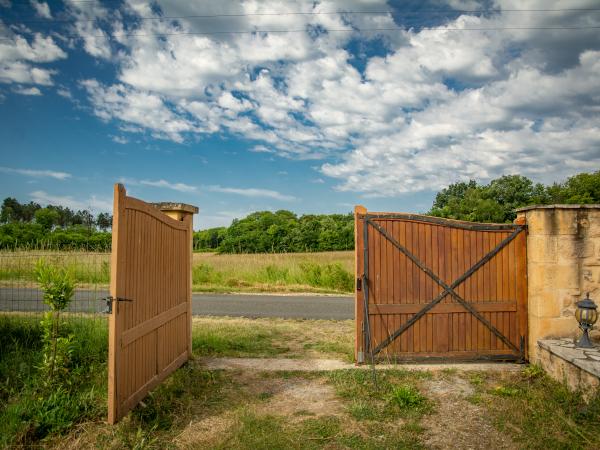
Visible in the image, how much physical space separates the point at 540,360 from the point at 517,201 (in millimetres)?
45693

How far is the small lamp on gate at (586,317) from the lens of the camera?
198 inches

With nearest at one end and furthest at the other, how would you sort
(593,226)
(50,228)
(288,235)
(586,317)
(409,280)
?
(586,317) < (593,226) < (409,280) < (50,228) < (288,235)

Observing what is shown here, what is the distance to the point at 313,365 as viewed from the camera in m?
5.90

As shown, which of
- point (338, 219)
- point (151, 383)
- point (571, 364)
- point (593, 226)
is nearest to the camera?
point (151, 383)

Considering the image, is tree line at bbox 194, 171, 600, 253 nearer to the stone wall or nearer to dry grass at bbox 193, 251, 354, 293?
dry grass at bbox 193, 251, 354, 293

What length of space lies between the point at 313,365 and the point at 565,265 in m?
3.68

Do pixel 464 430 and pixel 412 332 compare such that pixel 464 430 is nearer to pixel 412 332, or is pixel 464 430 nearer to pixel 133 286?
pixel 412 332

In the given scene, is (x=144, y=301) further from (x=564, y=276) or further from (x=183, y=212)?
(x=564, y=276)

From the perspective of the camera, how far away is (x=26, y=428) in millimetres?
3758

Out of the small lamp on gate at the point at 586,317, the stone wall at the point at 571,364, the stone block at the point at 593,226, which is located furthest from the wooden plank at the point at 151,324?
the stone block at the point at 593,226

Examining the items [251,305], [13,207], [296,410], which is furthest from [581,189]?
[13,207]

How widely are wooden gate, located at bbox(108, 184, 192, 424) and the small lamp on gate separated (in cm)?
504

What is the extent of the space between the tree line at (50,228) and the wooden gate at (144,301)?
636cm

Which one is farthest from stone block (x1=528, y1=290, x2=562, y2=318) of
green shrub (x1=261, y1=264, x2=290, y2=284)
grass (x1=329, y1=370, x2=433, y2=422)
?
green shrub (x1=261, y1=264, x2=290, y2=284)
